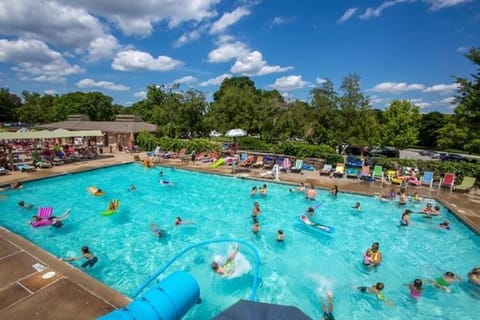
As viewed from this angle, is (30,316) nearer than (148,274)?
Yes

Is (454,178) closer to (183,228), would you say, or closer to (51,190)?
(183,228)

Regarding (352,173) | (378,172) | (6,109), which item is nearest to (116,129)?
(352,173)

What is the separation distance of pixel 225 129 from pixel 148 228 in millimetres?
18883

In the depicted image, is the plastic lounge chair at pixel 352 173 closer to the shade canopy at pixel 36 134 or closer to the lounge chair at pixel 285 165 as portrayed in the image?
the lounge chair at pixel 285 165

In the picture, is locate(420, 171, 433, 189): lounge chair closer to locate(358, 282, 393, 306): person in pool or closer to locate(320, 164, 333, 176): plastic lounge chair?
locate(320, 164, 333, 176): plastic lounge chair

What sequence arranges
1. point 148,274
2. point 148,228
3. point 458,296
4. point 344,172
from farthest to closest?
point 344,172, point 148,228, point 148,274, point 458,296

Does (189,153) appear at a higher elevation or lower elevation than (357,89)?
lower

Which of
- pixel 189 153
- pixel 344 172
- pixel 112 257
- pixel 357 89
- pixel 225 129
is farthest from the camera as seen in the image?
pixel 225 129

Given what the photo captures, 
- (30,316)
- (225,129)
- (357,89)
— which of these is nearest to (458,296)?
(30,316)

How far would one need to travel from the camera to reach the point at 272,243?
1004 centimetres

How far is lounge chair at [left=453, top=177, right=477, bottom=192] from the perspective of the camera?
14.6 meters

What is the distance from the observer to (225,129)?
28.7 metres

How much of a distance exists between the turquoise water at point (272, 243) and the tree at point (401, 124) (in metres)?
14.4

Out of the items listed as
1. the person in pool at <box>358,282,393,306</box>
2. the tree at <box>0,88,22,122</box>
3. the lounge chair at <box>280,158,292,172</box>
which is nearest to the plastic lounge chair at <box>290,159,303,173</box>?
the lounge chair at <box>280,158,292,172</box>
